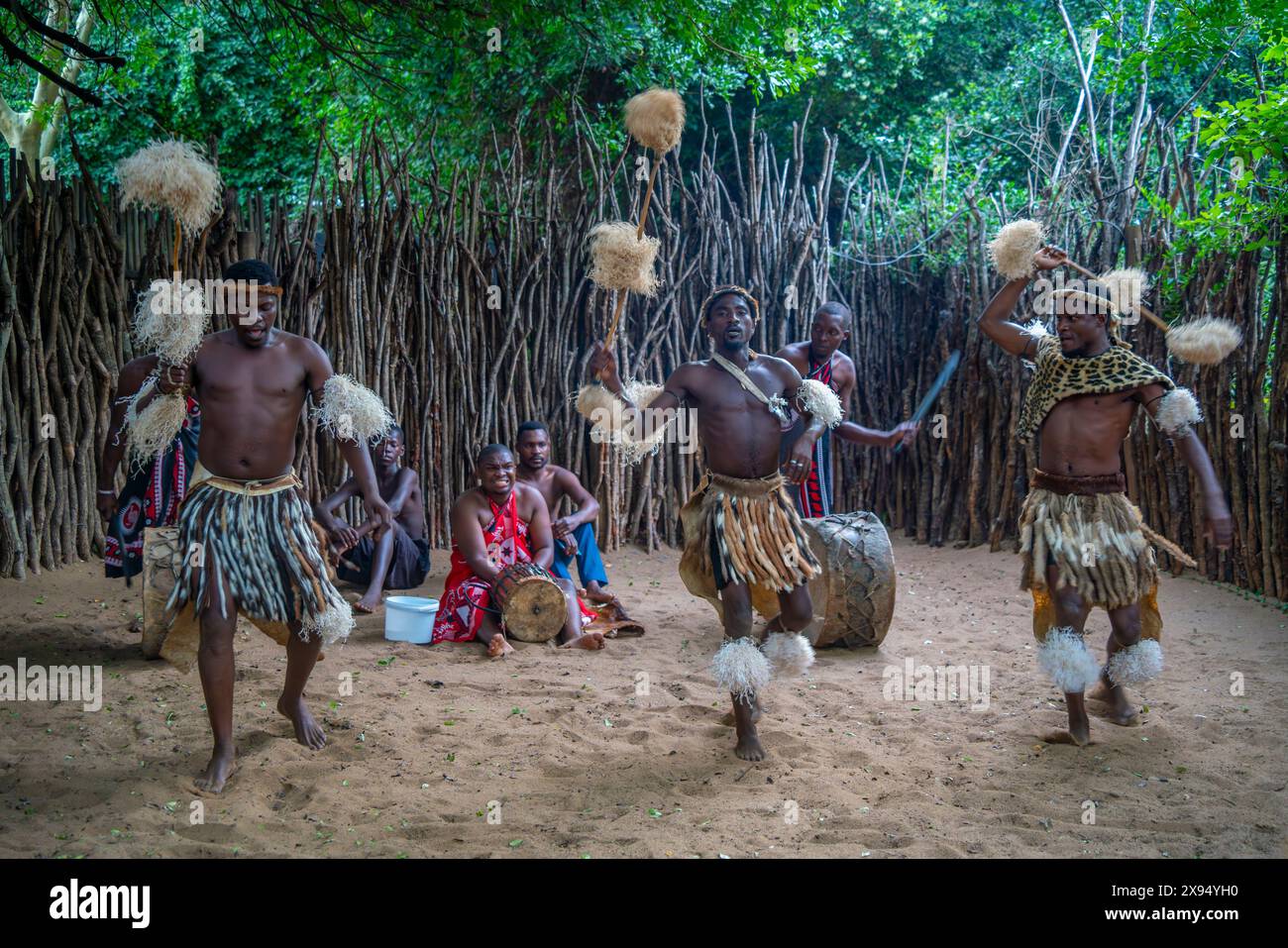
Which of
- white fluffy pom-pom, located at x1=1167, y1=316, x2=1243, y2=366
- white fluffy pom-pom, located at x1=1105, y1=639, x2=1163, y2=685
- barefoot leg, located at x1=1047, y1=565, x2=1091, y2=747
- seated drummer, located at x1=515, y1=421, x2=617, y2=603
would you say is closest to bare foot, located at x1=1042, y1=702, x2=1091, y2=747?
barefoot leg, located at x1=1047, y1=565, x2=1091, y2=747

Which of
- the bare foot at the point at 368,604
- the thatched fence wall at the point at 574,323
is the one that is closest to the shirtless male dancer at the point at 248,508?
the bare foot at the point at 368,604

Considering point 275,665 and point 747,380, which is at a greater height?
point 747,380

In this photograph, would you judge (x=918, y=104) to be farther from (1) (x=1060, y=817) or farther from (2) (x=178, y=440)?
(1) (x=1060, y=817)

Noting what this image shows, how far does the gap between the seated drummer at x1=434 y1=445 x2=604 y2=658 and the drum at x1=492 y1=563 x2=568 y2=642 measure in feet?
0.18

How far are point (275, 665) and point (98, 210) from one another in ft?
9.43

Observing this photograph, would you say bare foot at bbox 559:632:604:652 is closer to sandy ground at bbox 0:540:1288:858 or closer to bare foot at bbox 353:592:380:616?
sandy ground at bbox 0:540:1288:858

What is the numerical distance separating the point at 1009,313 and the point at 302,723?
9.96 ft

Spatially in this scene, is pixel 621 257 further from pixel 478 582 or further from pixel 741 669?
pixel 478 582

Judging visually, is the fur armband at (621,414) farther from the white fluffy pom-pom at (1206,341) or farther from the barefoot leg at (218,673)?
the white fluffy pom-pom at (1206,341)

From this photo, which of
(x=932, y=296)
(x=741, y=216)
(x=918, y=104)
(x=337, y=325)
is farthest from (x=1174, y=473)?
(x=918, y=104)

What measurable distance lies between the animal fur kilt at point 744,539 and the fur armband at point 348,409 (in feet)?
3.90

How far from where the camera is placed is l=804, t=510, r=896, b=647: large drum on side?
533cm

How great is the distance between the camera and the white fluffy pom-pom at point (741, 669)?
12.6ft

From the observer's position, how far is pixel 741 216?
335 inches
